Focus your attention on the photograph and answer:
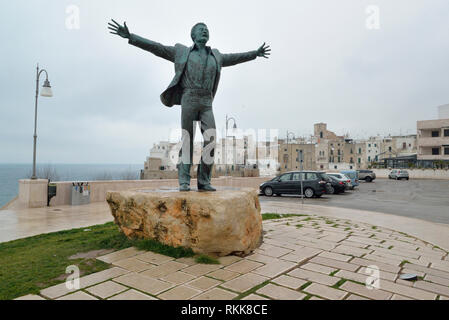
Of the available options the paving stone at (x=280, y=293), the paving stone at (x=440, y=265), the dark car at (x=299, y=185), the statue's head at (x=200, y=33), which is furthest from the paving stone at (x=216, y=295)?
the dark car at (x=299, y=185)

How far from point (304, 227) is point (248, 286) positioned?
3609 millimetres

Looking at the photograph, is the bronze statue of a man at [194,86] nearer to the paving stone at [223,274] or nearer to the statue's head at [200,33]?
the statue's head at [200,33]

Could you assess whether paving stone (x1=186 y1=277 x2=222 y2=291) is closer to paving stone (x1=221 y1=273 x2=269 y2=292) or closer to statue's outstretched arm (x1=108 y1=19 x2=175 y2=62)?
paving stone (x1=221 y1=273 x2=269 y2=292)

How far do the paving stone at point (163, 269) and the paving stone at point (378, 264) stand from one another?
92.0 inches

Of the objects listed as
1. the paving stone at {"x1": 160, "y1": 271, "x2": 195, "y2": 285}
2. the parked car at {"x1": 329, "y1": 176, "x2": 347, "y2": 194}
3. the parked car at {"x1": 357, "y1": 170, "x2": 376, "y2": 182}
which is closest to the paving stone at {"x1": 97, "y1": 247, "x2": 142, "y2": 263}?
the paving stone at {"x1": 160, "y1": 271, "x2": 195, "y2": 285}

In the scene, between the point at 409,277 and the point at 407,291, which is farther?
the point at 409,277

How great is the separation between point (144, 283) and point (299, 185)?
42.0ft

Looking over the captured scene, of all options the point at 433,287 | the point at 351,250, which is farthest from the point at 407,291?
the point at 351,250

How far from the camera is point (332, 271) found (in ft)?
11.6

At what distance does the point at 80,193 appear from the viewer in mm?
11344

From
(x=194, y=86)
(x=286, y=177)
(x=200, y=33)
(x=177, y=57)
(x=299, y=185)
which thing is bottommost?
(x=299, y=185)

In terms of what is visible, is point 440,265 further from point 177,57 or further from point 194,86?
point 177,57
